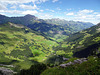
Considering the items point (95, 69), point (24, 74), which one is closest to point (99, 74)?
point (95, 69)

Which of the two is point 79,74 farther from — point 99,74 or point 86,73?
point 99,74

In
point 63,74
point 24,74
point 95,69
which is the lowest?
point 24,74

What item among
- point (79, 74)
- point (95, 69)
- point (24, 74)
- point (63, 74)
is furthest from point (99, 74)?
point (24, 74)

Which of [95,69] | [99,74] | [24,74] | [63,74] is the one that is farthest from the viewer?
[24,74]

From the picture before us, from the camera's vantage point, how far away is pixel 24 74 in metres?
112

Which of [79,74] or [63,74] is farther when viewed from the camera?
[63,74]

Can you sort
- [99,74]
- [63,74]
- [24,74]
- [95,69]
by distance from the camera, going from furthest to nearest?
[24,74] < [63,74] < [95,69] < [99,74]

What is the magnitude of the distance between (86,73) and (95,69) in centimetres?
427

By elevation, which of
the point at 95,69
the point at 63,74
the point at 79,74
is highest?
the point at 95,69

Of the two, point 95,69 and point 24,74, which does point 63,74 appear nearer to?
point 95,69

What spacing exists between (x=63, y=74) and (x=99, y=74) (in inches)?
759

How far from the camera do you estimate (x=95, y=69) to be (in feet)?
121

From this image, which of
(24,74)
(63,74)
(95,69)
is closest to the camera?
(95,69)

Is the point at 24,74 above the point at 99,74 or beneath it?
beneath
